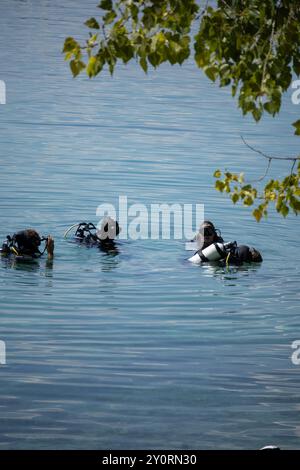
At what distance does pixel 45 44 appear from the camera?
76.8 meters

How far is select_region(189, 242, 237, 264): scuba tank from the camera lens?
67.7 ft

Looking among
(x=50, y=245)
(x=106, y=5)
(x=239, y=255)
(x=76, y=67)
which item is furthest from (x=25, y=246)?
(x=106, y=5)

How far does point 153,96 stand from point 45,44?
→ 23.5m

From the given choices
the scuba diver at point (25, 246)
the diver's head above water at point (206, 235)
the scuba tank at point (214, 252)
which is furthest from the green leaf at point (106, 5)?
the diver's head above water at point (206, 235)

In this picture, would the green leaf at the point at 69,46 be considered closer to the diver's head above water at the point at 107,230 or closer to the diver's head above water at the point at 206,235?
the diver's head above water at the point at 206,235

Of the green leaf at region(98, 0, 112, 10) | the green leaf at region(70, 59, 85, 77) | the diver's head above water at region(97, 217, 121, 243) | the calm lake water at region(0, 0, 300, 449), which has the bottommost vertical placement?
the calm lake water at region(0, 0, 300, 449)

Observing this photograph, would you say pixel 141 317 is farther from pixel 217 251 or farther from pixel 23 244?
pixel 23 244

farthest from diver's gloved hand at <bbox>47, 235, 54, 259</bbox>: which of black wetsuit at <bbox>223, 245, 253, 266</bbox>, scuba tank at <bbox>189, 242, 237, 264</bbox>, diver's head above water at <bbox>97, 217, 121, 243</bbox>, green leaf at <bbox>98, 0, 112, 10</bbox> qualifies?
green leaf at <bbox>98, 0, 112, 10</bbox>

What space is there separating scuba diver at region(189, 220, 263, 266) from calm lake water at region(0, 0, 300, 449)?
0.25m

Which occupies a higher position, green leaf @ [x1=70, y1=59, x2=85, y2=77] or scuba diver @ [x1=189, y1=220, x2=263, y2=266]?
green leaf @ [x1=70, y1=59, x2=85, y2=77]

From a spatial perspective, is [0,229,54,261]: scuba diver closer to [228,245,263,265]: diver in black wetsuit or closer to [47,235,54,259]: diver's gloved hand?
[47,235,54,259]: diver's gloved hand

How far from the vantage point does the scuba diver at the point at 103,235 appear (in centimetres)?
2142

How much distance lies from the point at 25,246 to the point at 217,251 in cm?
361

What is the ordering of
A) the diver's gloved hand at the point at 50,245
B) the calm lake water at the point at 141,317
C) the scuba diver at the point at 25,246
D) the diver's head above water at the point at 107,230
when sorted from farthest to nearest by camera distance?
the diver's head above water at the point at 107,230, the diver's gloved hand at the point at 50,245, the scuba diver at the point at 25,246, the calm lake water at the point at 141,317
